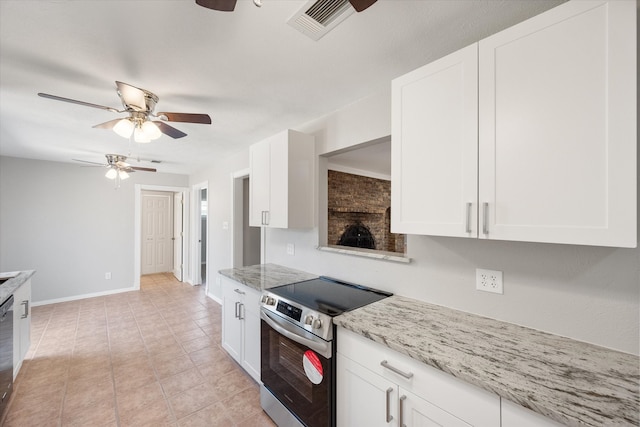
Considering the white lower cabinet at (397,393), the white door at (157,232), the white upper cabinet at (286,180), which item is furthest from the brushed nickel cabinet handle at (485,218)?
the white door at (157,232)

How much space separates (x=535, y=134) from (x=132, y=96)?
2.27 metres

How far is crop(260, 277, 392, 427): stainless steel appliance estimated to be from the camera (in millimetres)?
1485

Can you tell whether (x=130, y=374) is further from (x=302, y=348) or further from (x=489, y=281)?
(x=489, y=281)

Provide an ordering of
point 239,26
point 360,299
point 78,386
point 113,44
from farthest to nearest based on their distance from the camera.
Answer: point 78,386 < point 360,299 < point 113,44 < point 239,26

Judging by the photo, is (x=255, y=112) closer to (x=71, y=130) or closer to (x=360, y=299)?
(x=360, y=299)

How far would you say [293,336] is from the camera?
1.66 metres

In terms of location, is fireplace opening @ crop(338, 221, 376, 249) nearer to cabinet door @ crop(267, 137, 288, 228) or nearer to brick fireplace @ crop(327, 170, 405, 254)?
brick fireplace @ crop(327, 170, 405, 254)

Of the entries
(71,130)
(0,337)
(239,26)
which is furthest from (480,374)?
(71,130)

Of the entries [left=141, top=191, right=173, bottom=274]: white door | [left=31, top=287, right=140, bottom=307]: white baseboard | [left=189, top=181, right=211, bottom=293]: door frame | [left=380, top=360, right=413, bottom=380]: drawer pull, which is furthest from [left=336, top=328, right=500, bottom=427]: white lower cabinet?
[left=141, top=191, right=173, bottom=274]: white door

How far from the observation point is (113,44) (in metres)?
1.43

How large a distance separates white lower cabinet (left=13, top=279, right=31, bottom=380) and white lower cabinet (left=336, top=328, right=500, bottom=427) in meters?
2.82

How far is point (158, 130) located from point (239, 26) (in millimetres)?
998

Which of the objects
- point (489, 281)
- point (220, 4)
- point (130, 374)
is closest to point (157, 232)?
point (130, 374)

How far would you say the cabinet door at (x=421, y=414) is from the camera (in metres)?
1.04
